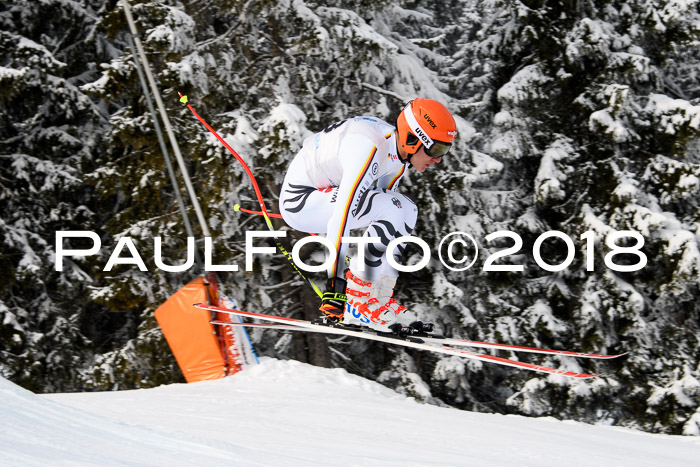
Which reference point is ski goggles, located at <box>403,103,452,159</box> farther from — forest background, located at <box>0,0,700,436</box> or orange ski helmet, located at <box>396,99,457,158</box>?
forest background, located at <box>0,0,700,436</box>

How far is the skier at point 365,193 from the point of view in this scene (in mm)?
4105

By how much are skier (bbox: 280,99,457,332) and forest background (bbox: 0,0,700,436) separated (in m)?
3.82

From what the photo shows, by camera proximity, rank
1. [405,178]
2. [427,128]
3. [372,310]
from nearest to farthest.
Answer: [427,128] → [372,310] → [405,178]

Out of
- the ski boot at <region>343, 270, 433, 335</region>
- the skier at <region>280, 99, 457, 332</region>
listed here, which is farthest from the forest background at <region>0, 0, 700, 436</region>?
the ski boot at <region>343, 270, 433, 335</region>

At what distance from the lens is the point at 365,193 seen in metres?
4.22

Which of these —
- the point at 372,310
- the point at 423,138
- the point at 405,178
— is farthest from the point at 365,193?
the point at 405,178

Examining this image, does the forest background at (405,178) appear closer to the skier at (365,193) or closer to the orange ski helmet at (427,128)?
the skier at (365,193)

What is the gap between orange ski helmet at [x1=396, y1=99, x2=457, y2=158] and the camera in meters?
4.18

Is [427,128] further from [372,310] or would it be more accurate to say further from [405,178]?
[405,178]

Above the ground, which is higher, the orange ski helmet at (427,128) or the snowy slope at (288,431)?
the orange ski helmet at (427,128)

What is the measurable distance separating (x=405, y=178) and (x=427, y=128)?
16.3 feet

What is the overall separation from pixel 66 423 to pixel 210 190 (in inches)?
263

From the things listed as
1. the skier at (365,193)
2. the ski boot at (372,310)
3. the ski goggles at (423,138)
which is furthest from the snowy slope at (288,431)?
the ski goggles at (423,138)

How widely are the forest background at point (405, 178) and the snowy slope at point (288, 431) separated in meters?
3.85
